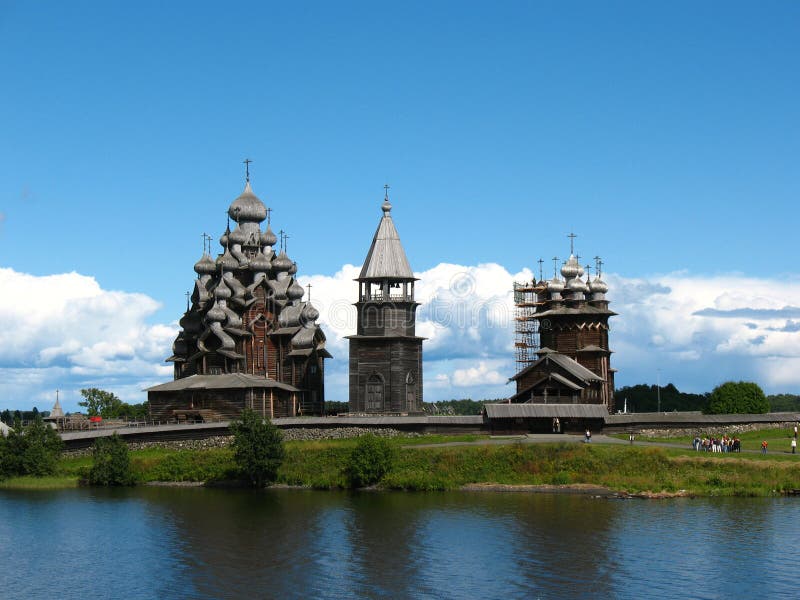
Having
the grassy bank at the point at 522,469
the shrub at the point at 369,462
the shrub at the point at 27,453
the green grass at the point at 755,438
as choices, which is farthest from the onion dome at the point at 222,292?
the green grass at the point at 755,438

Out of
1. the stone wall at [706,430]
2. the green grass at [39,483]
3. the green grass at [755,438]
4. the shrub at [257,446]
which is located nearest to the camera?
the shrub at [257,446]

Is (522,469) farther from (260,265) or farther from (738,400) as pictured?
(260,265)

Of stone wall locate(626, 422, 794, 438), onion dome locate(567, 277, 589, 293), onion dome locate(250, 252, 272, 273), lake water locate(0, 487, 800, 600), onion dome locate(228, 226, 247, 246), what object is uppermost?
onion dome locate(228, 226, 247, 246)

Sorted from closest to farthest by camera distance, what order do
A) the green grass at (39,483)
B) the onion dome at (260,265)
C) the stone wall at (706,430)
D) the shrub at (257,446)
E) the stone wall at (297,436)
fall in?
the shrub at (257,446), the green grass at (39,483), the stone wall at (297,436), the stone wall at (706,430), the onion dome at (260,265)

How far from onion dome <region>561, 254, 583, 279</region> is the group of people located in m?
21.8

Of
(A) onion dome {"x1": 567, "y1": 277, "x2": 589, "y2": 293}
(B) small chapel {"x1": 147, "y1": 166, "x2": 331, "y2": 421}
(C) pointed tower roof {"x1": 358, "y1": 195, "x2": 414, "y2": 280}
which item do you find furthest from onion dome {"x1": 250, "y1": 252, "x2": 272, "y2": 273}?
(A) onion dome {"x1": 567, "y1": 277, "x2": 589, "y2": 293}

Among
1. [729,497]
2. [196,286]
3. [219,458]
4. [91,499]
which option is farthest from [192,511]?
[196,286]

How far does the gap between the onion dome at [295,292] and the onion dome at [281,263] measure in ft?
4.14

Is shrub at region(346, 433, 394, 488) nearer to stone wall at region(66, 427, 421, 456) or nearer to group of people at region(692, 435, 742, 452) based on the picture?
stone wall at region(66, 427, 421, 456)

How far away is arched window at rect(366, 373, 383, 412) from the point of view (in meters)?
58.0

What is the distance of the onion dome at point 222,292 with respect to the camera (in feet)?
209

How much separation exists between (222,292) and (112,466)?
1634cm

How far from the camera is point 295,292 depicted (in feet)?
217

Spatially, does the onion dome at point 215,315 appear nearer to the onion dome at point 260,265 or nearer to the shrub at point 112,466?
the onion dome at point 260,265
